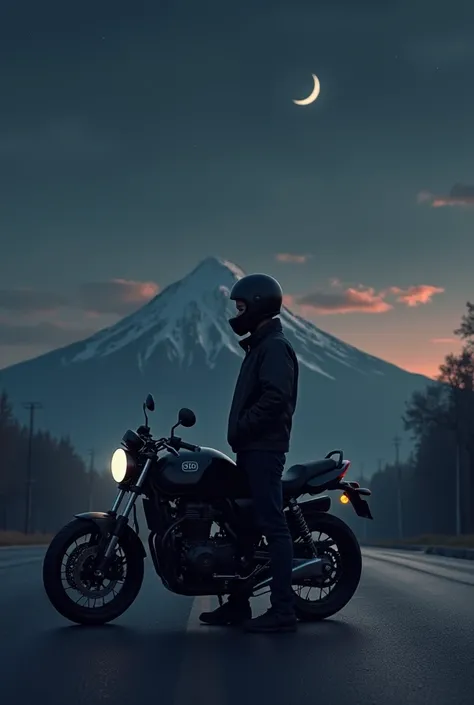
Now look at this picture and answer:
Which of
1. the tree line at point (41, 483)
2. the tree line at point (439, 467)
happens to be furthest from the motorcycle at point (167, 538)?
the tree line at point (41, 483)

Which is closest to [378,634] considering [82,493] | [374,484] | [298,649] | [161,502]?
[298,649]

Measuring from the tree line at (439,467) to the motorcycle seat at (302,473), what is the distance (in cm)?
5417

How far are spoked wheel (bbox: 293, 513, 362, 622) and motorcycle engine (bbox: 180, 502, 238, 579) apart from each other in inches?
27.2

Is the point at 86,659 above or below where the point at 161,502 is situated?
below

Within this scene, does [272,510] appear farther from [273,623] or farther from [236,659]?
[236,659]

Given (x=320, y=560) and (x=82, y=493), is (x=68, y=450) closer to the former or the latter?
(x=82, y=493)

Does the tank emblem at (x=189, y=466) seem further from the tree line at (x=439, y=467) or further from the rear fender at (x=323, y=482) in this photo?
the tree line at (x=439, y=467)

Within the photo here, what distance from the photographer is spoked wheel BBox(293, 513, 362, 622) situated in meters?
8.35

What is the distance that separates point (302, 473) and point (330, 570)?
668mm

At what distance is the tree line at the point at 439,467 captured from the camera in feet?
209

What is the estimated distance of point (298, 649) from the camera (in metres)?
6.73

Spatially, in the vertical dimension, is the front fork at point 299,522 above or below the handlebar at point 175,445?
below

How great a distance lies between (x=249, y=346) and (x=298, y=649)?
2.25 metres

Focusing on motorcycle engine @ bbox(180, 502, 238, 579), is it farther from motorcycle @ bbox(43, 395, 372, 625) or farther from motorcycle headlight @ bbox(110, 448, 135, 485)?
motorcycle headlight @ bbox(110, 448, 135, 485)
